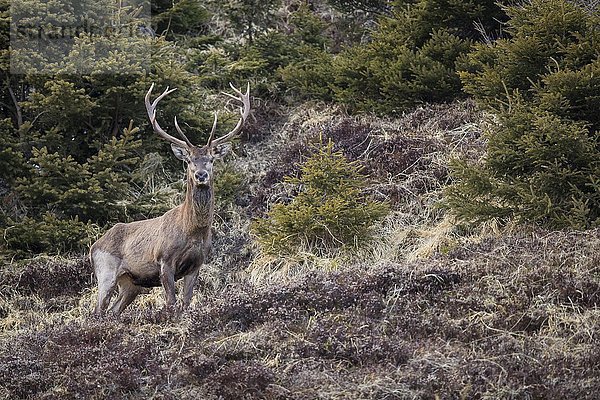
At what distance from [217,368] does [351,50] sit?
8.60 meters

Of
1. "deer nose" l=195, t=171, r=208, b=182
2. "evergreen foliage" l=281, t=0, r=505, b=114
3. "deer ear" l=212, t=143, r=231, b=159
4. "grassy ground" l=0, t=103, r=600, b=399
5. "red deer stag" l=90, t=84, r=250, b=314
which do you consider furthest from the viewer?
"evergreen foliage" l=281, t=0, r=505, b=114

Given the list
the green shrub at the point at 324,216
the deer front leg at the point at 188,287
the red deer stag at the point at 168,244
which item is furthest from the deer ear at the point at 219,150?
the deer front leg at the point at 188,287

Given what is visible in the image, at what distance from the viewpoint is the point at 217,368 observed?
24.0ft

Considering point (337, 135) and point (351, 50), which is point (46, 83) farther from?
point (351, 50)

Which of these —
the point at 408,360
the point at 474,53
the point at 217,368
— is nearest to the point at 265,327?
the point at 217,368

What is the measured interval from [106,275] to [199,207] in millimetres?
1606

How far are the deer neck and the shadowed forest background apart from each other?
0.85m

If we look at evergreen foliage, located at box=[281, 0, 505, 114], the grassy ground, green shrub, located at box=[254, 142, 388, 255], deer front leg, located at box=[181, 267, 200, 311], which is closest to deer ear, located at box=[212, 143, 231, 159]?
green shrub, located at box=[254, 142, 388, 255]

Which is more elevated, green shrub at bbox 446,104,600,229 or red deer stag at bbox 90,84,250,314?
green shrub at bbox 446,104,600,229

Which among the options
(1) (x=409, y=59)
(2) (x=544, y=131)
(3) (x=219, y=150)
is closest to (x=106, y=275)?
(3) (x=219, y=150)

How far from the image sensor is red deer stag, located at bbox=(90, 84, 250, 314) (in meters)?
9.99

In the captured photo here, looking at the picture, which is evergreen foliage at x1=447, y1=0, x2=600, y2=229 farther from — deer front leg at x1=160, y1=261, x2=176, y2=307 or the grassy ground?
deer front leg at x1=160, y1=261, x2=176, y2=307

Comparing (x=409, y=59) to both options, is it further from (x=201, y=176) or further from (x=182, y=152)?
(x=201, y=176)

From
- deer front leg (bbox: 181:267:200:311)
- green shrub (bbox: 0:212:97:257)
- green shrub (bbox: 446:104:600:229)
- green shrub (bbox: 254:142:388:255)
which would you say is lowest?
green shrub (bbox: 0:212:97:257)
